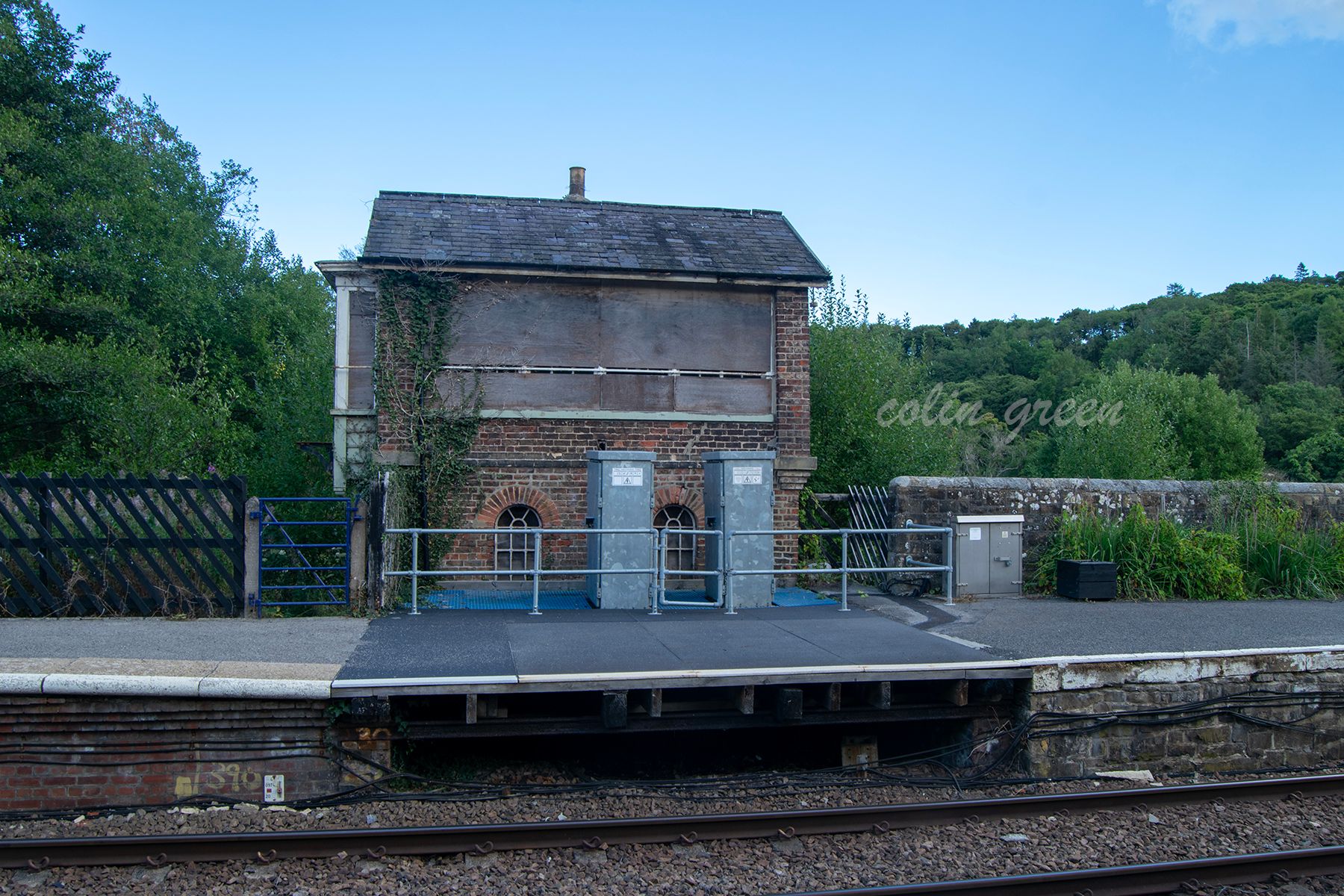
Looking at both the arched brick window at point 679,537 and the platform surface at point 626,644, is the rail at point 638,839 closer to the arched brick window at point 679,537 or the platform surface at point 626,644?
the platform surface at point 626,644

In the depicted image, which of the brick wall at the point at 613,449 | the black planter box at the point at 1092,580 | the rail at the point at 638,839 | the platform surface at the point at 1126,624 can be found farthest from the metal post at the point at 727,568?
the black planter box at the point at 1092,580

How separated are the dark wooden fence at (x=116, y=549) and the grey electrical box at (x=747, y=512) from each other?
5.26 m

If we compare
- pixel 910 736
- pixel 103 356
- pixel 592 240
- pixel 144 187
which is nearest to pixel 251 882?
pixel 910 736

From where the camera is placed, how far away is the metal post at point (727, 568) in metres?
10.5

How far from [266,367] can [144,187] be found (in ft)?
23.3

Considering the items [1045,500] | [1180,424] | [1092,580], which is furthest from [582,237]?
[1180,424]

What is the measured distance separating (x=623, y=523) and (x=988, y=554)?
4.64 meters

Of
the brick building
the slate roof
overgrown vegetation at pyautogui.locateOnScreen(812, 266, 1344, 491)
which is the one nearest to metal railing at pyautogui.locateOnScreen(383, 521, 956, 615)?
the brick building

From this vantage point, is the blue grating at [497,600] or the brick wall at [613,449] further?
the brick wall at [613,449]

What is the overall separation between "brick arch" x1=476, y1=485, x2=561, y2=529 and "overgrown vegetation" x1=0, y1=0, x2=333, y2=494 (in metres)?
4.79

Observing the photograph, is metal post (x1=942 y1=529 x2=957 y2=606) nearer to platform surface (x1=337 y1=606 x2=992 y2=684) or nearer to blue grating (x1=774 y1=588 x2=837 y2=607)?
platform surface (x1=337 y1=606 x2=992 y2=684)

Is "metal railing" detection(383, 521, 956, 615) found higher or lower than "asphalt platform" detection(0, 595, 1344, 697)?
higher

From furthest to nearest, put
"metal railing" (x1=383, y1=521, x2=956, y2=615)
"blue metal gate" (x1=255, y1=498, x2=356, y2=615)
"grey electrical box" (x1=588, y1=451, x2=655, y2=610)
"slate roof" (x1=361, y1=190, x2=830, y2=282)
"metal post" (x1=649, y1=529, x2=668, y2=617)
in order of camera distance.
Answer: "slate roof" (x1=361, y1=190, x2=830, y2=282) < "blue metal gate" (x1=255, y1=498, x2=356, y2=615) < "grey electrical box" (x1=588, y1=451, x2=655, y2=610) < "metal post" (x1=649, y1=529, x2=668, y2=617) < "metal railing" (x1=383, y1=521, x2=956, y2=615)

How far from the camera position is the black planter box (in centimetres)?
1155
